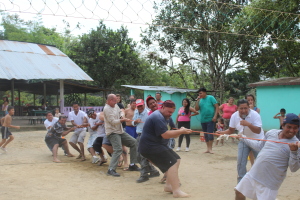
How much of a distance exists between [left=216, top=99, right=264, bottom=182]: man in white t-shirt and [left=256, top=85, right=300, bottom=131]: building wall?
835 centimetres

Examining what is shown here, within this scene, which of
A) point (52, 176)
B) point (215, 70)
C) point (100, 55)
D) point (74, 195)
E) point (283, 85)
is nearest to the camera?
point (74, 195)

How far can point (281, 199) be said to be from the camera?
5.21 meters

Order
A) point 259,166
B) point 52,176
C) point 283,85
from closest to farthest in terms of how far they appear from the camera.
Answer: point 259,166, point 52,176, point 283,85

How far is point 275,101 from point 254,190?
34.4 feet

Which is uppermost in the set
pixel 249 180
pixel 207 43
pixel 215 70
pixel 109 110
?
pixel 207 43

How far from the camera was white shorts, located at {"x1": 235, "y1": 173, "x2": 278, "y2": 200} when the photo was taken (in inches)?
148

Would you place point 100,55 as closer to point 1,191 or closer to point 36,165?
point 36,165

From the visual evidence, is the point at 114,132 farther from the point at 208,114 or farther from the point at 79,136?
the point at 208,114

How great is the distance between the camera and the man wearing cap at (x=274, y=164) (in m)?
3.71

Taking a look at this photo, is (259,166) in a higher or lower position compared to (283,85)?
lower

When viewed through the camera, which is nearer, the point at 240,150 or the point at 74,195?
the point at 240,150

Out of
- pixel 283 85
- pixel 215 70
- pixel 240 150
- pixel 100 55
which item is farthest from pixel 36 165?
pixel 100 55

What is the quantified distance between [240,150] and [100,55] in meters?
20.4

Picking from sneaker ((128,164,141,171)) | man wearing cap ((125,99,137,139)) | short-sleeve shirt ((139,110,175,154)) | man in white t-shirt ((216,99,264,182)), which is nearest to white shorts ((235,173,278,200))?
man in white t-shirt ((216,99,264,182))
